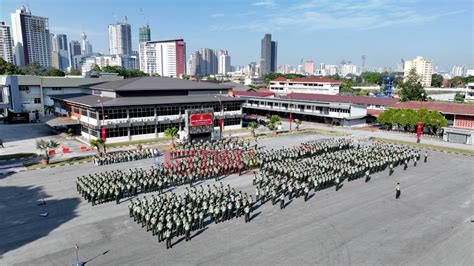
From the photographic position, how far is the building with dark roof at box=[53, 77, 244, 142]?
4666cm

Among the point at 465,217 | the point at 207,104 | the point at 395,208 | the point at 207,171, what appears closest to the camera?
the point at 465,217

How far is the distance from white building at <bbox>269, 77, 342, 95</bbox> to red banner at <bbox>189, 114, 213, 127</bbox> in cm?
7261

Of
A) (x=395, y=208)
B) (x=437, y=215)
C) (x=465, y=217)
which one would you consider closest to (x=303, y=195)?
(x=395, y=208)

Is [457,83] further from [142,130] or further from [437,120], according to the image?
[142,130]

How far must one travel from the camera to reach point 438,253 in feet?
57.1

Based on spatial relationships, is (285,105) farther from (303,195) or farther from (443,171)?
(303,195)

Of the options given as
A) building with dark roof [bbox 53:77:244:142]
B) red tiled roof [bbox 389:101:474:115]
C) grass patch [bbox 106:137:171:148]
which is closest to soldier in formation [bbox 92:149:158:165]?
building with dark roof [bbox 53:77:244:142]

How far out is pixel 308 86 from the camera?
11662cm

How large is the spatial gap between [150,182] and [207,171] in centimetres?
588

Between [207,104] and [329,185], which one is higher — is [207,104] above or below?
above

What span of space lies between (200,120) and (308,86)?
8205 cm

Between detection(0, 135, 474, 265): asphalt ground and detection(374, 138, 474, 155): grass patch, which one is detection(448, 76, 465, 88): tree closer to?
detection(374, 138, 474, 155): grass patch

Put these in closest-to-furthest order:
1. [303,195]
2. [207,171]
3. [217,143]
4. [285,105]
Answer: [303,195] → [207,171] → [217,143] → [285,105]

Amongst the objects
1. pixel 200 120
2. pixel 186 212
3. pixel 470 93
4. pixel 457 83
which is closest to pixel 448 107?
pixel 200 120
